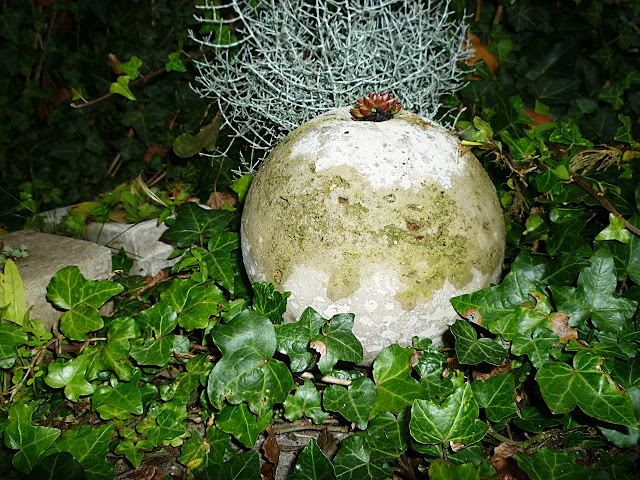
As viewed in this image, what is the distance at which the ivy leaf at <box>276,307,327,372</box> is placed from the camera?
71.5 inches

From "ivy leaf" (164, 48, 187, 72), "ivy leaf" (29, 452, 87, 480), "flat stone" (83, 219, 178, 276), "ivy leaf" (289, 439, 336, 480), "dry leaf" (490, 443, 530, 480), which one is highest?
"ivy leaf" (164, 48, 187, 72)

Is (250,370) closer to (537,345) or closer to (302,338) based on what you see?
(302,338)

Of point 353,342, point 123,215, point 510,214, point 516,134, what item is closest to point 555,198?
point 510,214

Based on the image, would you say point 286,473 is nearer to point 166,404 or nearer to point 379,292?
point 166,404

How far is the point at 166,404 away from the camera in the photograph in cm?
204

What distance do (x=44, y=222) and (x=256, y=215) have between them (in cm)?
196

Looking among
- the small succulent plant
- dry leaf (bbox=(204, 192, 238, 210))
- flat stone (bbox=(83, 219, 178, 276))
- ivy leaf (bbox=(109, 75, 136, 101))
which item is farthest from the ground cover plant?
ivy leaf (bbox=(109, 75, 136, 101))

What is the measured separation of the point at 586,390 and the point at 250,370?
1139mm

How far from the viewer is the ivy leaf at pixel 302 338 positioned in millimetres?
1816

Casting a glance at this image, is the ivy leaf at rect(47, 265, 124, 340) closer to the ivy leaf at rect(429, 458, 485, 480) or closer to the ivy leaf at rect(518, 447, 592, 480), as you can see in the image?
the ivy leaf at rect(429, 458, 485, 480)

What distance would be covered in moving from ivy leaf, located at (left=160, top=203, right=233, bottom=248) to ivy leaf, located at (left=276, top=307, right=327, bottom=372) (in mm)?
994

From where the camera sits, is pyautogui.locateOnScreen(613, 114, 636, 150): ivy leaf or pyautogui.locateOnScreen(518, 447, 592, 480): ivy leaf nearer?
pyautogui.locateOnScreen(518, 447, 592, 480): ivy leaf

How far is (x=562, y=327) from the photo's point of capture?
189cm

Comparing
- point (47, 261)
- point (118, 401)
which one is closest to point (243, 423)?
point (118, 401)
